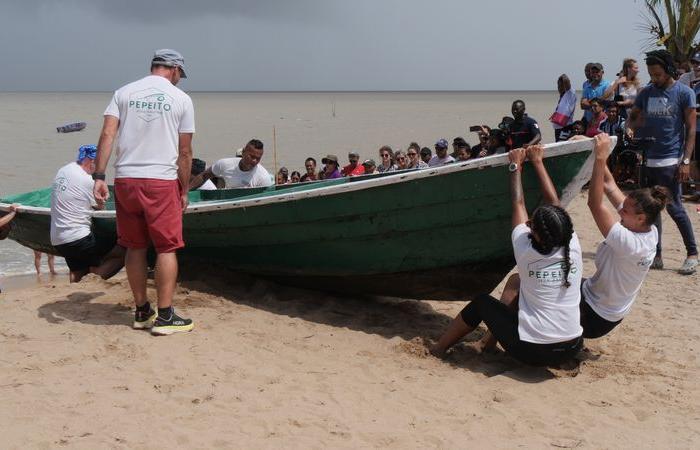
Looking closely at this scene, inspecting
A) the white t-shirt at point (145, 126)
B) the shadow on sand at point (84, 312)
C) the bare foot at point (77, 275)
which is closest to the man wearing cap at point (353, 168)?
the bare foot at point (77, 275)

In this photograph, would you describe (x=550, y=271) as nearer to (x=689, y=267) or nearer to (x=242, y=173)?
(x=689, y=267)

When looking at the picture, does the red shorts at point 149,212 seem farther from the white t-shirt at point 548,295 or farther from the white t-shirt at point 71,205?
the white t-shirt at point 548,295

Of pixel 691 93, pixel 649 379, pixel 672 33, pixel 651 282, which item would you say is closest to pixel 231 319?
pixel 649 379

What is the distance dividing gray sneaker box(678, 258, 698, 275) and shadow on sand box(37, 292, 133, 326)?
4.80 metres

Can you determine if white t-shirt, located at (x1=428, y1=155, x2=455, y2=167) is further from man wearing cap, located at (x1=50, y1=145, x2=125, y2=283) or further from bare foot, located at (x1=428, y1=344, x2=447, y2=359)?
bare foot, located at (x1=428, y1=344, x2=447, y2=359)

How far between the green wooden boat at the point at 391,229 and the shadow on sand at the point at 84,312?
0.89 metres

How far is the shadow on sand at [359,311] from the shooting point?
4.90m

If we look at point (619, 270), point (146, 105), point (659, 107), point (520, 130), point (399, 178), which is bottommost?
point (619, 270)

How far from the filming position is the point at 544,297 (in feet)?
14.1

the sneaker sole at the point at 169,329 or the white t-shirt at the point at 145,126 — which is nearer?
the white t-shirt at the point at 145,126

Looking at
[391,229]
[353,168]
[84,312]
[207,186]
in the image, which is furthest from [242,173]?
[353,168]

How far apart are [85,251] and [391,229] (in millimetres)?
2773

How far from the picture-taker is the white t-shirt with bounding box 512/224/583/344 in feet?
14.0

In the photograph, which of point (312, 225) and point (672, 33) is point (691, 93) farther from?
point (672, 33)
